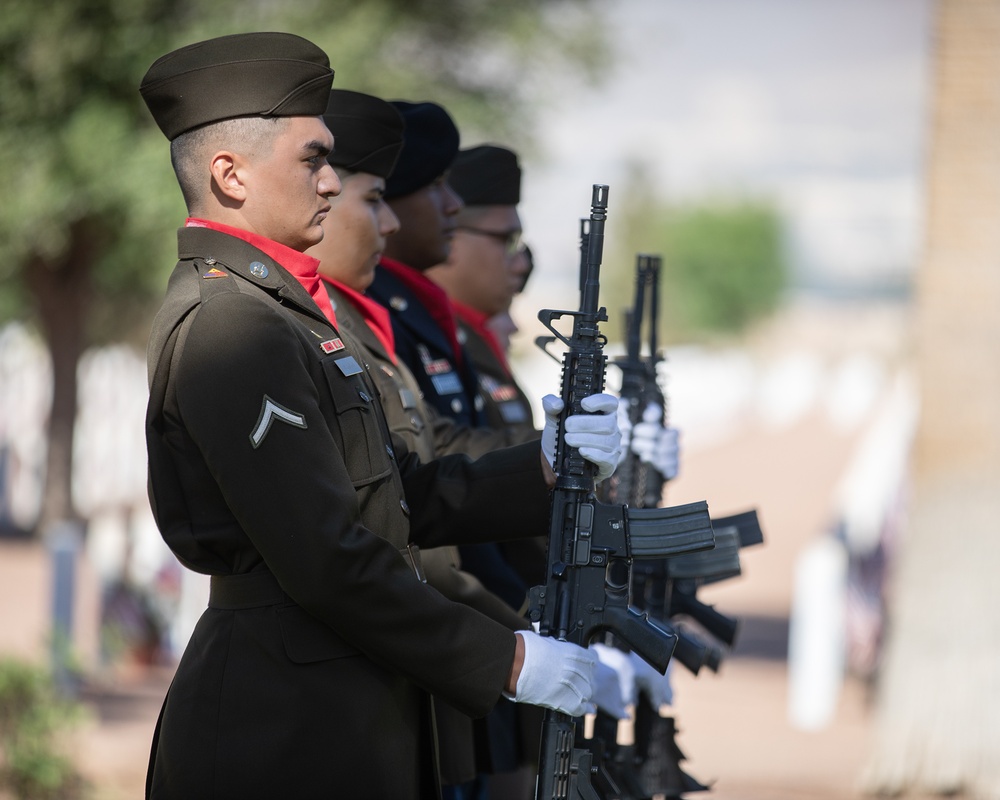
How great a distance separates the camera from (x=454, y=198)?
3889mm

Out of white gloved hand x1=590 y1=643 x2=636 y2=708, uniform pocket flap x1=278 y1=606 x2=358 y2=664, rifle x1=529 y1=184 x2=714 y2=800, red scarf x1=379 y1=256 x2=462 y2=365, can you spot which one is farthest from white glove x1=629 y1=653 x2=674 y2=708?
uniform pocket flap x1=278 y1=606 x2=358 y2=664

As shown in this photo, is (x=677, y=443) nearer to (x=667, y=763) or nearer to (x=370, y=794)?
(x=667, y=763)

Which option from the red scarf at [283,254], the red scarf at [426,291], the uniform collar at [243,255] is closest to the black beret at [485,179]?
the red scarf at [426,291]

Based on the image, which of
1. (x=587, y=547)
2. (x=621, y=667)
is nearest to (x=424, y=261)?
(x=621, y=667)

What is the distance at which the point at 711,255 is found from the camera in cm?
7200

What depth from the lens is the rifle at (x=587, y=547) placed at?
2.51 m

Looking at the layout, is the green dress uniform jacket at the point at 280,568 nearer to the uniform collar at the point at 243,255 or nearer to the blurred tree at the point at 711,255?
the uniform collar at the point at 243,255

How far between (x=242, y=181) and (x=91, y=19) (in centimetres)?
761

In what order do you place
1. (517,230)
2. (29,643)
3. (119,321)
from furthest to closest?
(119,321) → (29,643) → (517,230)

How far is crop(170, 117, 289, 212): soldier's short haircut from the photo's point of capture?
2.42 m

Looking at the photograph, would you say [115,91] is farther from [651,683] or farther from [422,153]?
[651,683]

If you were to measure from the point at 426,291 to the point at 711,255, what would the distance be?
69.4m

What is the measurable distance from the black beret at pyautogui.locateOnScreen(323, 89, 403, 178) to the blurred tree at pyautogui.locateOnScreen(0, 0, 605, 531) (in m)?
6.25

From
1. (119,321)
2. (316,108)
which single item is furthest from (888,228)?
(316,108)
